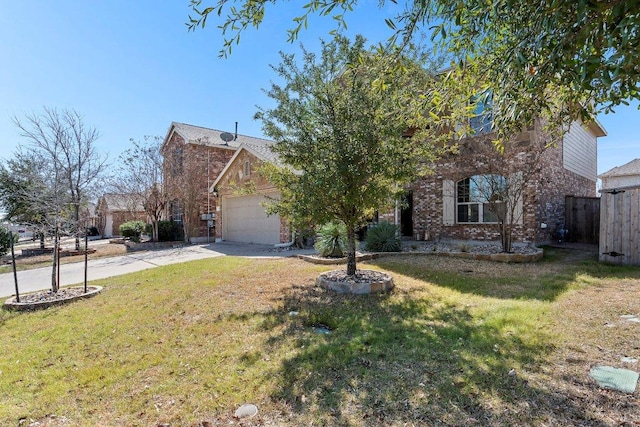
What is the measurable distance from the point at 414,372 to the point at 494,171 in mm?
8650

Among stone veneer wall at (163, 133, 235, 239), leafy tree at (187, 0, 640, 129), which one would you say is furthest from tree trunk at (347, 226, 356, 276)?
stone veneer wall at (163, 133, 235, 239)

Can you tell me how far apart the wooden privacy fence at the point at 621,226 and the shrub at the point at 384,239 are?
17.5 feet

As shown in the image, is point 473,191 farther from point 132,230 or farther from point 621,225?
point 132,230

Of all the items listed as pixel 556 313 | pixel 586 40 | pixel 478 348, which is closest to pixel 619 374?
pixel 478 348

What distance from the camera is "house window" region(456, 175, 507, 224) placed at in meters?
10.3

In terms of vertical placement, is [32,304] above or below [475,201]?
below

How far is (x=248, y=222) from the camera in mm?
16781

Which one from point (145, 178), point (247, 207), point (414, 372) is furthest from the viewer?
point (145, 178)

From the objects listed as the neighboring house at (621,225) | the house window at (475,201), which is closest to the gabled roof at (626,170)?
the house window at (475,201)

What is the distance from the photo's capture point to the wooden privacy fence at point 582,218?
1228cm

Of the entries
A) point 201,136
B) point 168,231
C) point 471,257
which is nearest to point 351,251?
point 471,257

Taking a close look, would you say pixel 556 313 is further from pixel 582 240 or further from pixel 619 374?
pixel 582 240

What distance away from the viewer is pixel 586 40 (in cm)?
270

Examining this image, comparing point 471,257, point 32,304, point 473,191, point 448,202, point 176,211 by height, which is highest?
Answer: point 473,191
